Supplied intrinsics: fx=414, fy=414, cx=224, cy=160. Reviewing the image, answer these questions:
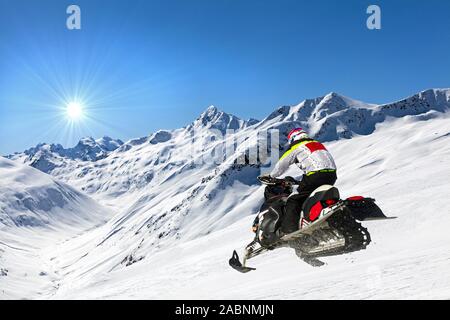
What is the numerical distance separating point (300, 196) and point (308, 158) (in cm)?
83

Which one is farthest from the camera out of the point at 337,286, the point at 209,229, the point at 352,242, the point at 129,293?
the point at 209,229

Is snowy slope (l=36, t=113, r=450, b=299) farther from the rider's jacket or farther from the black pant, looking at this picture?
the rider's jacket

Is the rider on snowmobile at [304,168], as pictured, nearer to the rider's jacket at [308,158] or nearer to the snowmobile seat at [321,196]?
the rider's jacket at [308,158]

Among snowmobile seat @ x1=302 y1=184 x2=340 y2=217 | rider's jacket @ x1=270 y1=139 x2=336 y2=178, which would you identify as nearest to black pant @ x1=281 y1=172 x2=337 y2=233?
rider's jacket @ x1=270 y1=139 x2=336 y2=178

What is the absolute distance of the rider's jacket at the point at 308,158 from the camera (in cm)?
869

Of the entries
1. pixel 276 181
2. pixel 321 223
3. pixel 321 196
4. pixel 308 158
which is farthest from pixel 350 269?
pixel 308 158

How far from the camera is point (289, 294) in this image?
29.2ft

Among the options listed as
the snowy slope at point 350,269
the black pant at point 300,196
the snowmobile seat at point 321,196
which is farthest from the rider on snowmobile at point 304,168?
the snowy slope at point 350,269

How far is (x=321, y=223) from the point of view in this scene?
8.12m

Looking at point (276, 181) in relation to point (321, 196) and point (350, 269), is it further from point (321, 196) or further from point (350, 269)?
point (350, 269)

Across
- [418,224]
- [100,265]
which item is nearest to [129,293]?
[418,224]

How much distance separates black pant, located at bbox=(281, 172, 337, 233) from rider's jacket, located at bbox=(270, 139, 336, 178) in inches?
5.0

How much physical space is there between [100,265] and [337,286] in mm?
200948
